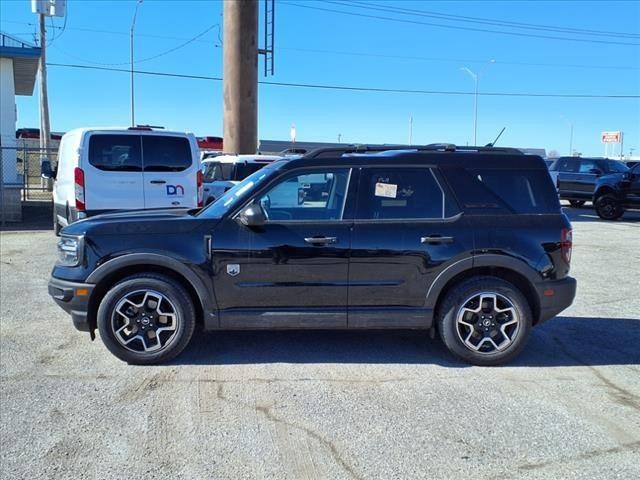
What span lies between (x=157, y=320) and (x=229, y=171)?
9357 mm

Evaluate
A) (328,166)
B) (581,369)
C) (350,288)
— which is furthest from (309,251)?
(581,369)

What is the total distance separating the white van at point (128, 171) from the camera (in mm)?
9836

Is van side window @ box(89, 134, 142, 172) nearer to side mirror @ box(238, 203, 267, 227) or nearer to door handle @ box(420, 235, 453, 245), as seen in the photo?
side mirror @ box(238, 203, 267, 227)

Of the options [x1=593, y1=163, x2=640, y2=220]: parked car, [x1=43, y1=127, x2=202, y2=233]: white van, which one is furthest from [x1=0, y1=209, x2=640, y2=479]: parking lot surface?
[x1=593, y1=163, x2=640, y2=220]: parked car

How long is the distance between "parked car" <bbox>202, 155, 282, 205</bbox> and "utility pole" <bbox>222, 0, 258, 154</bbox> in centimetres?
568

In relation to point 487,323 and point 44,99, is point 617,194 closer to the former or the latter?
point 487,323

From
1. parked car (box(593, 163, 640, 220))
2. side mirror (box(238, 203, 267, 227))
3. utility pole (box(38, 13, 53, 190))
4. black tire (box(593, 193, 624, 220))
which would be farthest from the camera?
utility pole (box(38, 13, 53, 190))

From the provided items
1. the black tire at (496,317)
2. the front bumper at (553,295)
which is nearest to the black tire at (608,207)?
the front bumper at (553,295)

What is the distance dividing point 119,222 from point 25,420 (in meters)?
1.75

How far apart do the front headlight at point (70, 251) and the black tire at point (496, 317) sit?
3170 mm

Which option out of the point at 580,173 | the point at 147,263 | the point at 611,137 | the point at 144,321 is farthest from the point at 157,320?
the point at 611,137

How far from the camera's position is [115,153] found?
1002cm

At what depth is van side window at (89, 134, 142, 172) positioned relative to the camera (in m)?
9.88

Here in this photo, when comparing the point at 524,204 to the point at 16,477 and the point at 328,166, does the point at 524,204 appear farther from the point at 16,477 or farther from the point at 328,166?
the point at 16,477
